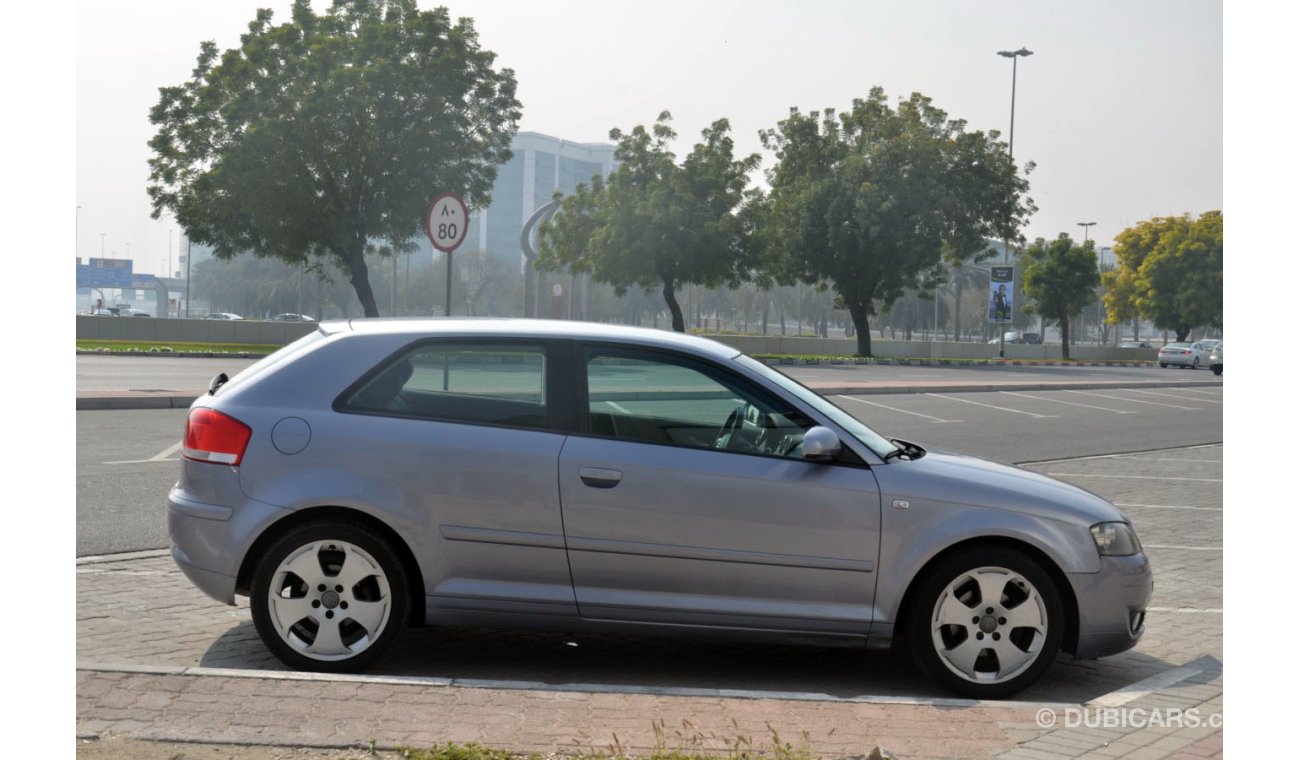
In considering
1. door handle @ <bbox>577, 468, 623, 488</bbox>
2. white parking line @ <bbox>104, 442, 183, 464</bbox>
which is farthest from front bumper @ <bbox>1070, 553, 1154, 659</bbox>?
white parking line @ <bbox>104, 442, 183, 464</bbox>

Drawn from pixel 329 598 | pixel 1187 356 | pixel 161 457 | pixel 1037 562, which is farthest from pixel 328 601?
pixel 1187 356

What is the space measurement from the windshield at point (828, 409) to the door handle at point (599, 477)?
2.68 ft

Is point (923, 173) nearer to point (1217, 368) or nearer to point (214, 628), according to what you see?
point (1217, 368)

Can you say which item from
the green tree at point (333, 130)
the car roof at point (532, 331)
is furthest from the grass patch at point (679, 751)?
the green tree at point (333, 130)

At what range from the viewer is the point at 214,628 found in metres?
6.19

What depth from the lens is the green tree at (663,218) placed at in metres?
50.3

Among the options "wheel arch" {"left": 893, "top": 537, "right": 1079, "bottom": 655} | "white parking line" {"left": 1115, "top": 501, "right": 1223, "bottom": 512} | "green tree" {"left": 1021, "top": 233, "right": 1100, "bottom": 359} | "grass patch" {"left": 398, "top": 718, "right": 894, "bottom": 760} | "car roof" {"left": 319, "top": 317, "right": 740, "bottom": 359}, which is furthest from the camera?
"green tree" {"left": 1021, "top": 233, "right": 1100, "bottom": 359}

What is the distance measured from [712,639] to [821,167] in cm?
5219

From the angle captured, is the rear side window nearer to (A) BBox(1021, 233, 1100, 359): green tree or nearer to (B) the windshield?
(B) the windshield

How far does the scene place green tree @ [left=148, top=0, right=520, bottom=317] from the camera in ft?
134

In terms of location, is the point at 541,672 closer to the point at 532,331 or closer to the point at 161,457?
the point at 532,331

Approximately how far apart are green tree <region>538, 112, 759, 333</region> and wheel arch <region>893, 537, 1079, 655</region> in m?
44.8

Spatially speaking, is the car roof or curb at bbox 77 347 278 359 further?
curb at bbox 77 347 278 359

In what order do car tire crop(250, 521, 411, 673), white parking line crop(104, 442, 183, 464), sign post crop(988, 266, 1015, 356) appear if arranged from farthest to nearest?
sign post crop(988, 266, 1015, 356), white parking line crop(104, 442, 183, 464), car tire crop(250, 521, 411, 673)
